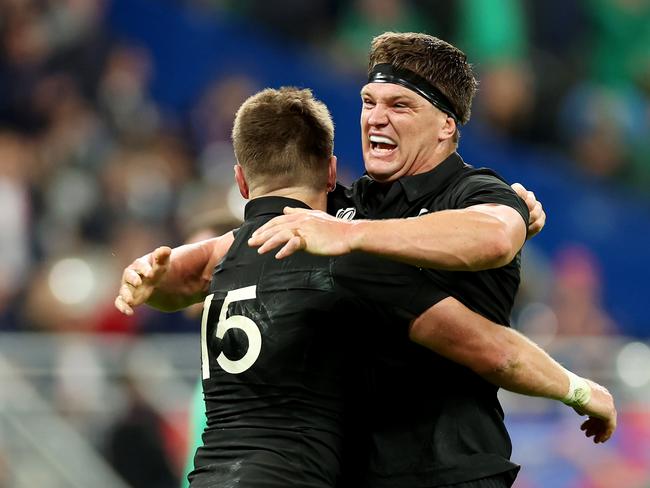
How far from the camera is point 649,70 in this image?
11.1 m

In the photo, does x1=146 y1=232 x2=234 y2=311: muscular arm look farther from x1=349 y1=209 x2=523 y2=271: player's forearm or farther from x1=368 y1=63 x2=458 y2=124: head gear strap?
x1=349 y1=209 x2=523 y2=271: player's forearm

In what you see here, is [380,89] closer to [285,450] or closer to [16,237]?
[285,450]

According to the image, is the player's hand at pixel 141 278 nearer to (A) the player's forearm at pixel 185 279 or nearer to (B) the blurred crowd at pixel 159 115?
(A) the player's forearm at pixel 185 279

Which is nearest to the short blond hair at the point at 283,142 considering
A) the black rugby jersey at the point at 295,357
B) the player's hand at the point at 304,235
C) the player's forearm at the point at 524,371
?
the black rugby jersey at the point at 295,357

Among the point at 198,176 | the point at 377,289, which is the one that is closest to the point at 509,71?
the point at 198,176

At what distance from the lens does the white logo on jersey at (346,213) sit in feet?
13.1

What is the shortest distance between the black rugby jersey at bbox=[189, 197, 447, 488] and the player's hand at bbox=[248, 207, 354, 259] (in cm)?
32

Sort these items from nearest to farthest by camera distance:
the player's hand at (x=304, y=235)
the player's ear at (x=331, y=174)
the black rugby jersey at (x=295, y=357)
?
the player's hand at (x=304, y=235) → the black rugby jersey at (x=295, y=357) → the player's ear at (x=331, y=174)

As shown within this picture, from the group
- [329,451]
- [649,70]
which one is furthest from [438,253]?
[649,70]

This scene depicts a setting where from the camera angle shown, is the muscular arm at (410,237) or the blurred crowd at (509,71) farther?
the blurred crowd at (509,71)

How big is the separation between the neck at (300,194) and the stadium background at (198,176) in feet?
9.96

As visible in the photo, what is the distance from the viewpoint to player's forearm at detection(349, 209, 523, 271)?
3.28 metres

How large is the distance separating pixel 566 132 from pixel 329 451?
7.47 meters

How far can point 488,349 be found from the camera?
3.60m
